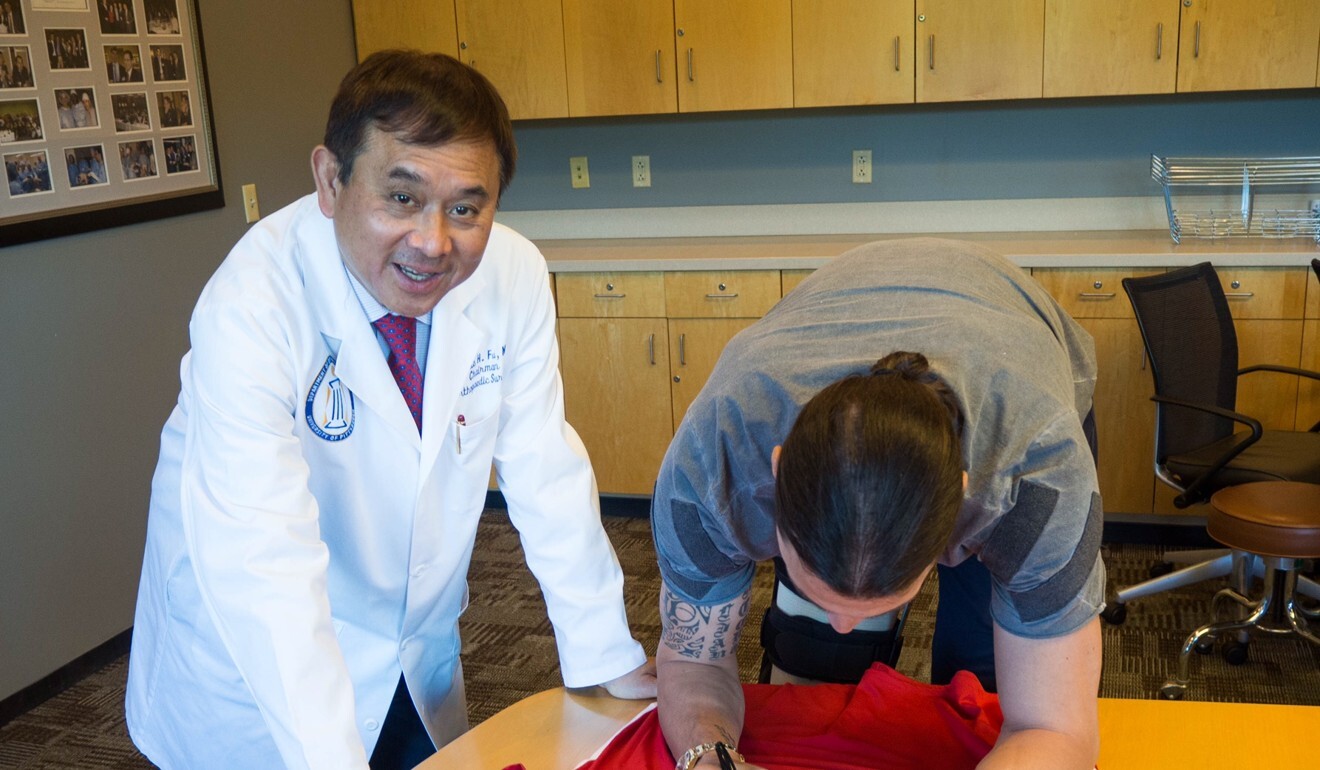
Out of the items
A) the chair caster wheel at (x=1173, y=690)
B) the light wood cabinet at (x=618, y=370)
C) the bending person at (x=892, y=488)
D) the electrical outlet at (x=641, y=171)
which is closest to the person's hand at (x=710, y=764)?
the bending person at (x=892, y=488)

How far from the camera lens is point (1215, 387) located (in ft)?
9.96

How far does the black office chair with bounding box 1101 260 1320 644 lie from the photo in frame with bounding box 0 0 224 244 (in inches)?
107

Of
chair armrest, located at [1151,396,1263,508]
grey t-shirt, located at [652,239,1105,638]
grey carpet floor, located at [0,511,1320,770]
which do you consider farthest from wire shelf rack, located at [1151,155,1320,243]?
grey t-shirt, located at [652,239,1105,638]

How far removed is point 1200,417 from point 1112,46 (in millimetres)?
1239

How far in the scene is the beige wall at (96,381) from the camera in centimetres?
285

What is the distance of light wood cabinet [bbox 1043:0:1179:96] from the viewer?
3.46 meters

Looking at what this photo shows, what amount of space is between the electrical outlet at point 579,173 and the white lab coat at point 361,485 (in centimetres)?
284

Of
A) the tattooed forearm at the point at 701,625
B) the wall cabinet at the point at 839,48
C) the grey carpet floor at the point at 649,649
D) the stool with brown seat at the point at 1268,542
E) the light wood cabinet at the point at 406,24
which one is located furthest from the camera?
the light wood cabinet at the point at 406,24

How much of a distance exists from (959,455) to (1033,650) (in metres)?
0.32

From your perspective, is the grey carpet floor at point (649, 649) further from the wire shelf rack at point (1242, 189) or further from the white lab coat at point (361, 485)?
the white lab coat at point (361, 485)

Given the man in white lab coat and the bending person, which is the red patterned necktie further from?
the bending person

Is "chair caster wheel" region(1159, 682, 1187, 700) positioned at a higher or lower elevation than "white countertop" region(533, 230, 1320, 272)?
lower

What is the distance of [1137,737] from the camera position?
4.34 ft

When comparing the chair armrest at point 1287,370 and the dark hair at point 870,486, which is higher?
the dark hair at point 870,486
